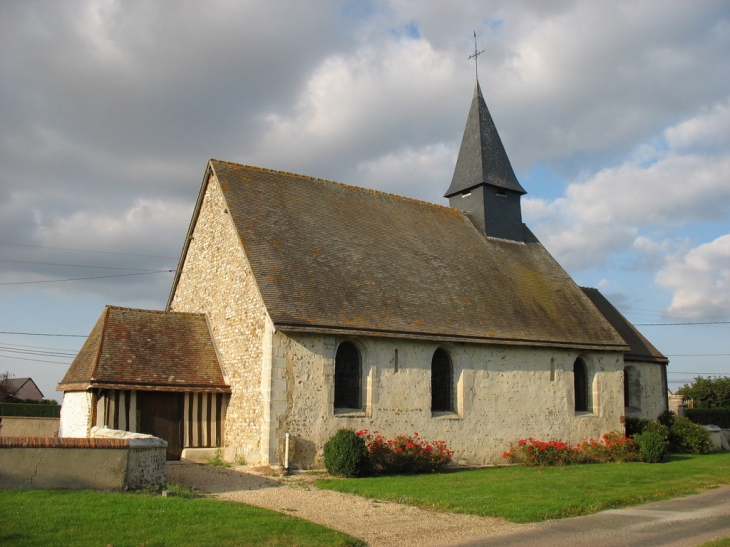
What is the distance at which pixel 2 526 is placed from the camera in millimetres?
7512

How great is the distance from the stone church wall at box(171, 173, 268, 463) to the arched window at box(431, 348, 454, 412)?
15.6 feet

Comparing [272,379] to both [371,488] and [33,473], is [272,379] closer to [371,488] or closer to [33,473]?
[371,488]

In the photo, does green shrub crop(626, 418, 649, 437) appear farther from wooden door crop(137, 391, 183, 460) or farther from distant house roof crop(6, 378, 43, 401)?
distant house roof crop(6, 378, 43, 401)

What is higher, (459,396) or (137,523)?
(459,396)

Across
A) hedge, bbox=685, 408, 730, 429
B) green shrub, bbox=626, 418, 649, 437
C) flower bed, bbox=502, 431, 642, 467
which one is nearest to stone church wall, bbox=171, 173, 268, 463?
flower bed, bbox=502, 431, 642, 467

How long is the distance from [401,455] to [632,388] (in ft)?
38.6

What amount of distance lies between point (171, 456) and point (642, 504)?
9.99 meters

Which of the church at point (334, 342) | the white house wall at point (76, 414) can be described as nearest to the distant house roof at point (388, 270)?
→ the church at point (334, 342)

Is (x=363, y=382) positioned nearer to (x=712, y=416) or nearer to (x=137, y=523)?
(x=137, y=523)

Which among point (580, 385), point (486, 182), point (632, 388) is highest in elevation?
point (486, 182)

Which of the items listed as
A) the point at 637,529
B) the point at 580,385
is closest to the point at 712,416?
the point at 580,385

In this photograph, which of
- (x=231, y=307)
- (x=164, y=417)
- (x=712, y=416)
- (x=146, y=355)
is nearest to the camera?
(x=164, y=417)

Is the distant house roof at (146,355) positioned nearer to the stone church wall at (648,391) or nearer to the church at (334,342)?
the church at (334,342)

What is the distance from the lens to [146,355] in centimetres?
1576
